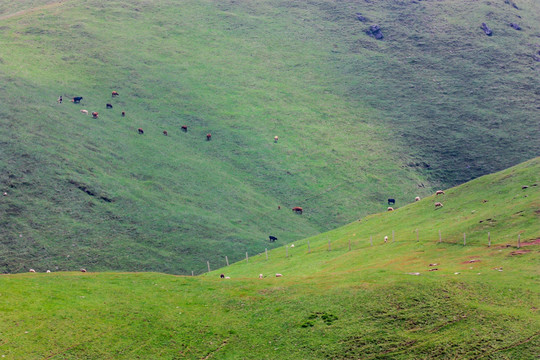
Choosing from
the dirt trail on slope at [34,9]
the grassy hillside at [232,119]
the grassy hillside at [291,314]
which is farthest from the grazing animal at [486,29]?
the grassy hillside at [291,314]

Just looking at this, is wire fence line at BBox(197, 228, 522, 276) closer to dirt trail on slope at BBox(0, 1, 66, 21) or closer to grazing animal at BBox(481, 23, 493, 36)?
dirt trail on slope at BBox(0, 1, 66, 21)

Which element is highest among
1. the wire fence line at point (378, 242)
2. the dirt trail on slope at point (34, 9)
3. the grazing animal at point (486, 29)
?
the dirt trail on slope at point (34, 9)

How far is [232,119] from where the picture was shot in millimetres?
128750

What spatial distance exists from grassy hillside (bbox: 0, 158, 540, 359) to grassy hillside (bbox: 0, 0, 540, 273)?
37.9 metres

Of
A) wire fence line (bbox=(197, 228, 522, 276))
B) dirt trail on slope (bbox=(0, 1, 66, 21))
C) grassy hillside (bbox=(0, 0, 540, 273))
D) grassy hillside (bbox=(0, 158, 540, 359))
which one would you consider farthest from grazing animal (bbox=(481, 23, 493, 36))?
grassy hillside (bbox=(0, 158, 540, 359))

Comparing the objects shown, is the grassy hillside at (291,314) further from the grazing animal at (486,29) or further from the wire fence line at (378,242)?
the grazing animal at (486,29)

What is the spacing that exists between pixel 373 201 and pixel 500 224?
55.8 metres

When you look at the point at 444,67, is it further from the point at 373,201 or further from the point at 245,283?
the point at 245,283

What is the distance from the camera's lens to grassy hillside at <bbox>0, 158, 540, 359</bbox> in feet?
105

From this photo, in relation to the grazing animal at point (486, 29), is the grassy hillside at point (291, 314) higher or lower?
lower

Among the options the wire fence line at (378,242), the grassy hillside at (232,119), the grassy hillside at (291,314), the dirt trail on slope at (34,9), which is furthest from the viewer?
the dirt trail on slope at (34,9)

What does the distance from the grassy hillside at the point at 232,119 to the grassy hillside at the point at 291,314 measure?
3789cm

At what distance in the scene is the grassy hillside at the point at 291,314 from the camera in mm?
32031

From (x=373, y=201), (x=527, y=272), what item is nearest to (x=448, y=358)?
(x=527, y=272)
